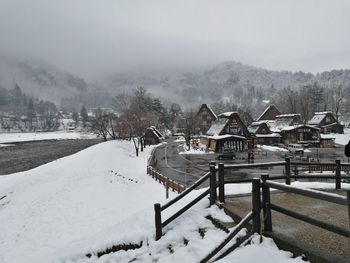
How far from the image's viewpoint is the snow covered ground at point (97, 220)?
27.5 ft

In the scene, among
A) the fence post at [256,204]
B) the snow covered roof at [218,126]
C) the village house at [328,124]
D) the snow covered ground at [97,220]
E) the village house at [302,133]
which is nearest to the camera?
the fence post at [256,204]

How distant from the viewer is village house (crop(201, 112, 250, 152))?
60.5 meters

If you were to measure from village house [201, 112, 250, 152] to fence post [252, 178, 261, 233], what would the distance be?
52.9m

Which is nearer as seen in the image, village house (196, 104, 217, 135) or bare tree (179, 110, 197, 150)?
bare tree (179, 110, 197, 150)

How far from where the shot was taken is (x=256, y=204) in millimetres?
6957

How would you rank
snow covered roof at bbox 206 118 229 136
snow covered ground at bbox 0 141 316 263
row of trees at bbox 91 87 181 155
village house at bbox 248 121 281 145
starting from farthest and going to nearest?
village house at bbox 248 121 281 145 → row of trees at bbox 91 87 181 155 → snow covered roof at bbox 206 118 229 136 → snow covered ground at bbox 0 141 316 263

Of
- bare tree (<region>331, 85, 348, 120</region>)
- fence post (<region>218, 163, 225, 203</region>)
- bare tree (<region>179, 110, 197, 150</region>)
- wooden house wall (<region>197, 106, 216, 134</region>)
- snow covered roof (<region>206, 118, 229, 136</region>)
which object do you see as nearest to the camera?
fence post (<region>218, 163, 225, 203</region>)

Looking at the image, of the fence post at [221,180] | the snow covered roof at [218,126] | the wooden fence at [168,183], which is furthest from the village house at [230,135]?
the fence post at [221,180]

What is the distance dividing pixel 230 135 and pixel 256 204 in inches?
2124

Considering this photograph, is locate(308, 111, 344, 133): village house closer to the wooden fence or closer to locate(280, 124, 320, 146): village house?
locate(280, 124, 320, 146): village house

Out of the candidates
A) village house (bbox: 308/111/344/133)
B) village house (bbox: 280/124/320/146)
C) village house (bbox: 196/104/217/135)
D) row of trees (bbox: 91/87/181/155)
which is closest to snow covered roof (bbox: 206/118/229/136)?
row of trees (bbox: 91/87/181/155)

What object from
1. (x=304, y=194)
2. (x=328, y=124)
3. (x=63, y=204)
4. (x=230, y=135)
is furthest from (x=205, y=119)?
(x=304, y=194)

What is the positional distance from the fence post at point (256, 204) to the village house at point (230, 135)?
5293cm

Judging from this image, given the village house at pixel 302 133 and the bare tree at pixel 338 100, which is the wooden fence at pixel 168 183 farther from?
the bare tree at pixel 338 100
